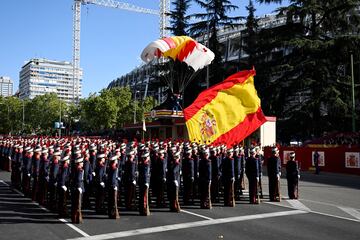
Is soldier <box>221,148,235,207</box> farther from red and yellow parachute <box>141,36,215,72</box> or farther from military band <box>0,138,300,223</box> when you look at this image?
red and yellow parachute <box>141,36,215,72</box>

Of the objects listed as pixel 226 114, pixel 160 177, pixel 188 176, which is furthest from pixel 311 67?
pixel 160 177

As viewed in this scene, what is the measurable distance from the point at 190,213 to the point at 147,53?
11.1 meters

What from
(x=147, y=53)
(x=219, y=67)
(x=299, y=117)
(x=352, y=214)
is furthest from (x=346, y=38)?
(x=352, y=214)

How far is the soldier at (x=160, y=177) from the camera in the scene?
505 inches

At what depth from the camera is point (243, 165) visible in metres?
14.9

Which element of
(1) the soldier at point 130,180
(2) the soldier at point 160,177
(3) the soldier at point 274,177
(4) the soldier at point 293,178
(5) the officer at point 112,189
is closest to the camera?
(5) the officer at point 112,189

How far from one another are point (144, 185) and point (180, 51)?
11142 millimetres

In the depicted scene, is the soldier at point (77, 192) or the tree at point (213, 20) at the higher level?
the tree at point (213, 20)

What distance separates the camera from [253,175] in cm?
1362

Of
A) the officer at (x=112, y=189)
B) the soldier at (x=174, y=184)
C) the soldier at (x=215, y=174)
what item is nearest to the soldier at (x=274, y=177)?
the soldier at (x=215, y=174)

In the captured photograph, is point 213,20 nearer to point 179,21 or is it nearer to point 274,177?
point 179,21

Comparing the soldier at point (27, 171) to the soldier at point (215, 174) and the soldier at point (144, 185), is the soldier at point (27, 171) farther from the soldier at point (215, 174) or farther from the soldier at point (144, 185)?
the soldier at point (215, 174)

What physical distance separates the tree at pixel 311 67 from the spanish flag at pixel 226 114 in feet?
56.4

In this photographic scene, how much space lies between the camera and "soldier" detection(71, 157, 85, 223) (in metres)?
10.3
